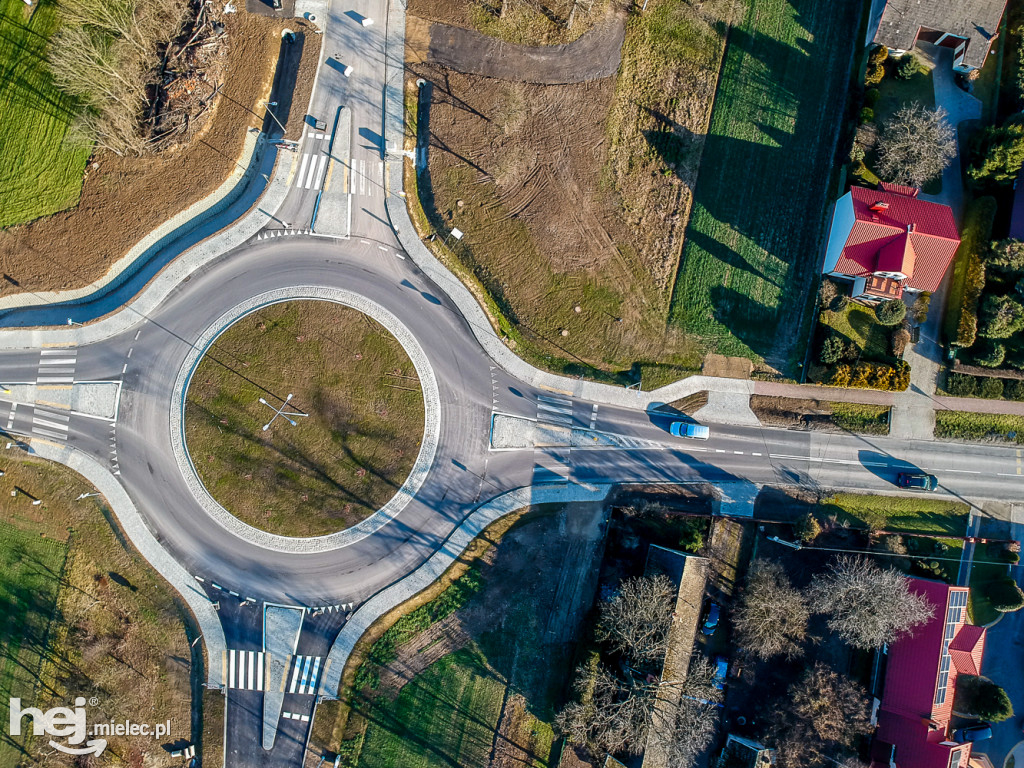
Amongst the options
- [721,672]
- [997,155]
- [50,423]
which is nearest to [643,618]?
[721,672]

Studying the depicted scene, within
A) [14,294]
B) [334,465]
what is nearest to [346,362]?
[334,465]

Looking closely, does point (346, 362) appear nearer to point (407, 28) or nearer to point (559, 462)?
point (559, 462)

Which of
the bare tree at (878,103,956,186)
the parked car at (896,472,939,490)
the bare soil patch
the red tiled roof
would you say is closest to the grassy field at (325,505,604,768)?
the parked car at (896,472,939,490)

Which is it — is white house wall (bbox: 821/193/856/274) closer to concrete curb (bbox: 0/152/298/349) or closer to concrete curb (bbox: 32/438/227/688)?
concrete curb (bbox: 0/152/298/349)

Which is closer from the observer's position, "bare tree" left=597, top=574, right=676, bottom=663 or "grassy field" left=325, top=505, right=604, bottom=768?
"bare tree" left=597, top=574, right=676, bottom=663

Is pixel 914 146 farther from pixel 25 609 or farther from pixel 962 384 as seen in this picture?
pixel 25 609

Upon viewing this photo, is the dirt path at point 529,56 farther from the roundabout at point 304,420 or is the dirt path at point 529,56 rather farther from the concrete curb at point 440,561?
the concrete curb at point 440,561
